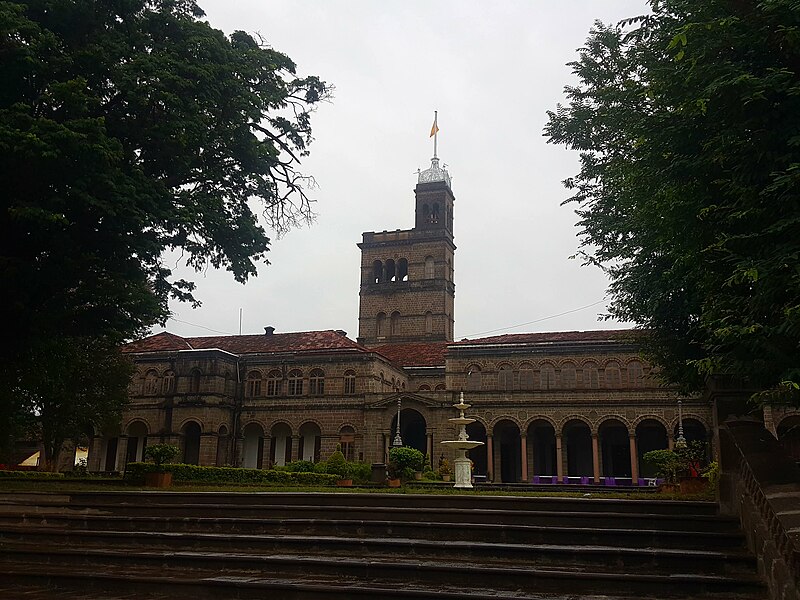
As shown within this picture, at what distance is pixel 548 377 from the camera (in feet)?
141

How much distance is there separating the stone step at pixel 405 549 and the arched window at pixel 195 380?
113 ft

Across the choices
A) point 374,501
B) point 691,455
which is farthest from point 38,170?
point 691,455

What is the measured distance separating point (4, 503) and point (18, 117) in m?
7.09

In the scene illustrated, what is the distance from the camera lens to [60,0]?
14.1 metres

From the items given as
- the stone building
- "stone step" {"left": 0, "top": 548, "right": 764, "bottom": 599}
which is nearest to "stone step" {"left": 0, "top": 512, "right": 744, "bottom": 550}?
"stone step" {"left": 0, "top": 548, "right": 764, "bottom": 599}

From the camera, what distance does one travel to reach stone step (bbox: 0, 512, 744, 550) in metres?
9.36

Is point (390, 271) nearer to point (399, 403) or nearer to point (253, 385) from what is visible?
point (253, 385)

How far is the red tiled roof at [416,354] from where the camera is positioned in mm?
49966

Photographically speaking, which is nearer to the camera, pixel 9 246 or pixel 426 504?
pixel 426 504

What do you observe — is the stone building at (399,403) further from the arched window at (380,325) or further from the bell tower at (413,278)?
the arched window at (380,325)

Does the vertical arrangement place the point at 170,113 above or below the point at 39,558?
above

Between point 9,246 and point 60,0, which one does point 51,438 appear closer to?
point 9,246

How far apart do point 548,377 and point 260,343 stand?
62.4 ft

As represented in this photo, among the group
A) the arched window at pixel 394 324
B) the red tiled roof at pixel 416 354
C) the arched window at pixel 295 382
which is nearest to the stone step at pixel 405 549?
the arched window at pixel 295 382
